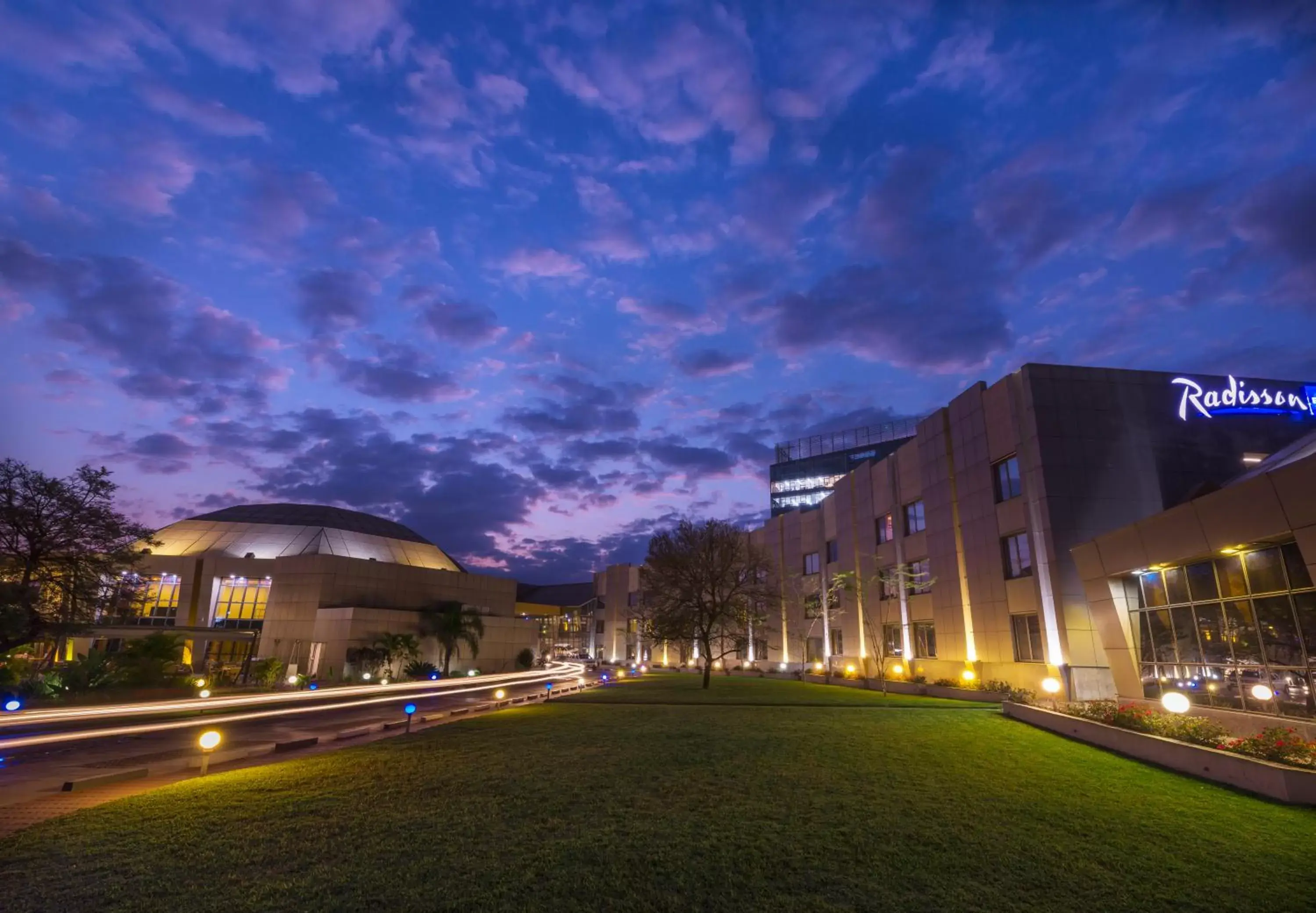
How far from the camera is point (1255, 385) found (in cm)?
3105

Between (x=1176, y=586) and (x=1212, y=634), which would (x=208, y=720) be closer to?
(x=1212, y=634)

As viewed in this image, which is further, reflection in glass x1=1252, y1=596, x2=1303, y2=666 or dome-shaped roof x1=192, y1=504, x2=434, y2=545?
dome-shaped roof x1=192, y1=504, x2=434, y2=545

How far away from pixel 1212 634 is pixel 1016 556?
12.4 metres

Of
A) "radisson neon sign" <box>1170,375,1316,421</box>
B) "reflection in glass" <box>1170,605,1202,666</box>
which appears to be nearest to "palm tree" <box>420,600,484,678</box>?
"reflection in glass" <box>1170,605,1202,666</box>

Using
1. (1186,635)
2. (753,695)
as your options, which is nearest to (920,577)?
(753,695)

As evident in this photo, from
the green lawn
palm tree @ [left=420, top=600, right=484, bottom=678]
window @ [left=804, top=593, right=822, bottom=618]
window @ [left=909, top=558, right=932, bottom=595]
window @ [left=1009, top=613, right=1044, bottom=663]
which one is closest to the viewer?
the green lawn

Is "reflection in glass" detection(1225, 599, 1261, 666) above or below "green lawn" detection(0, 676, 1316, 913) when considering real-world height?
above

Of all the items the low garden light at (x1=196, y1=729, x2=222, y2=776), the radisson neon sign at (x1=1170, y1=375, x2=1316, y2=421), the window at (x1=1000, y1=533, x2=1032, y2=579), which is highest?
the radisson neon sign at (x1=1170, y1=375, x2=1316, y2=421)

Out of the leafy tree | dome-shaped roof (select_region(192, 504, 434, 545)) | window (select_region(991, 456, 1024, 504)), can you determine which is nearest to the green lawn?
window (select_region(991, 456, 1024, 504))

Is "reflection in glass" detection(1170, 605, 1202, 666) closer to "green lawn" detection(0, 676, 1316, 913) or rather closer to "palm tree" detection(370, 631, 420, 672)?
"green lawn" detection(0, 676, 1316, 913)

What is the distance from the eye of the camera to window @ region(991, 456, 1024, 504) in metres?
31.0

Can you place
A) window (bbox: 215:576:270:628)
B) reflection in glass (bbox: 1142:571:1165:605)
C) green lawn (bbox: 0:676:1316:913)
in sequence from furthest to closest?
window (bbox: 215:576:270:628)
reflection in glass (bbox: 1142:571:1165:605)
green lawn (bbox: 0:676:1316:913)

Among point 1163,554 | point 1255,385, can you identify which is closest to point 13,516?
point 1163,554

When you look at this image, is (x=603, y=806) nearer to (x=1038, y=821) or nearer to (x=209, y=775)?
(x=1038, y=821)
